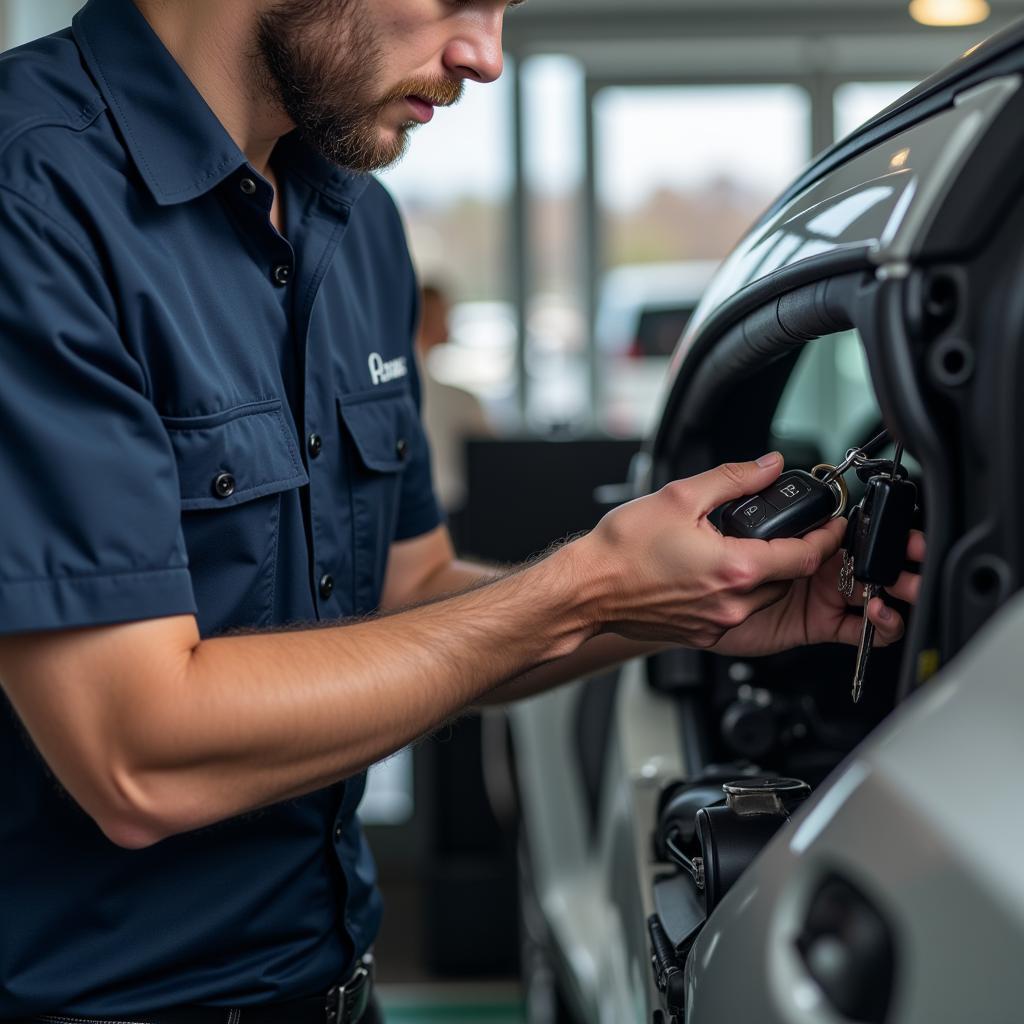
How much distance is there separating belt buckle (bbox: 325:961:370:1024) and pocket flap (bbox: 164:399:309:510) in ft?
1.58

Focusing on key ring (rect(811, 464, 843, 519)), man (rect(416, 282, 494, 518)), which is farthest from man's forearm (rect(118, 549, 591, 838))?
man (rect(416, 282, 494, 518))

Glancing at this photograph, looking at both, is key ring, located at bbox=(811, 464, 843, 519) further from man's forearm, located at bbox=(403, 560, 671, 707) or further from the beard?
the beard

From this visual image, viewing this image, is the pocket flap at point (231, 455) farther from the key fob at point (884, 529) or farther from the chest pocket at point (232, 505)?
the key fob at point (884, 529)

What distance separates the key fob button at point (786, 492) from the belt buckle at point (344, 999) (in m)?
0.62

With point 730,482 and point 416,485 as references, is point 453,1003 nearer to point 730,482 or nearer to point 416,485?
point 416,485

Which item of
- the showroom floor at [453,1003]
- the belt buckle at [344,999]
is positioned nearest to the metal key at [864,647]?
the belt buckle at [344,999]

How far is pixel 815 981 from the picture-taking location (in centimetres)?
71

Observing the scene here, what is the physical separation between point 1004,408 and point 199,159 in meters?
0.69

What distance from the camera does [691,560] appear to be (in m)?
0.99

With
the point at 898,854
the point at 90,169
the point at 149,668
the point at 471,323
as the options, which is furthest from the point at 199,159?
the point at 471,323

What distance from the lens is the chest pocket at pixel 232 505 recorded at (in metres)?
1.05

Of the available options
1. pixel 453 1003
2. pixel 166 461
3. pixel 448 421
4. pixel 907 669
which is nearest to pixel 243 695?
pixel 166 461

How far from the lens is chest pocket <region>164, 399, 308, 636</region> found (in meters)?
1.05

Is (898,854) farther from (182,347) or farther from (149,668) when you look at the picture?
(182,347)
